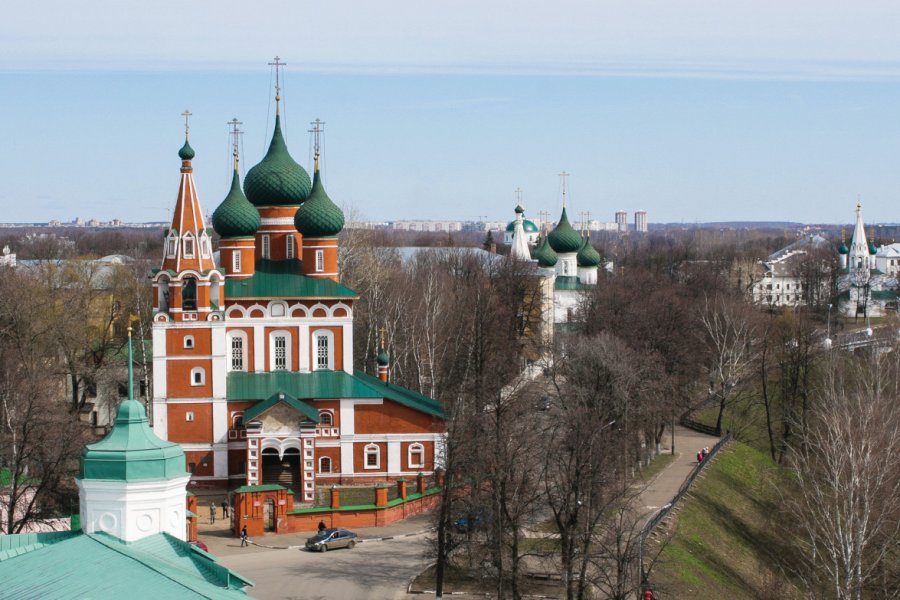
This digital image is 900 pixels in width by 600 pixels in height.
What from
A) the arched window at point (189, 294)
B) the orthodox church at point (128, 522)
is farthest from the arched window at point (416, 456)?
the orthodox church at point (128, 522)

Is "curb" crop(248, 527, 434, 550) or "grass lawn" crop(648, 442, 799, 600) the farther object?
"curb" crop(248, 527, 434, 550)

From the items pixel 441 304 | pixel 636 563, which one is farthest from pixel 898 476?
pixel 441 304

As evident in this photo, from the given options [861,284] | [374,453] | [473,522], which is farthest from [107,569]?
[861,284]

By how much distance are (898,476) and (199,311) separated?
1657 cm

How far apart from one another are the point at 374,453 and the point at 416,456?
1045mm

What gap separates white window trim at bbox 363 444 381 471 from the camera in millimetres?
33094

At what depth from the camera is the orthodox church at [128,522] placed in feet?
49.4

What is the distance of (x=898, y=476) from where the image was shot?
96.6ft

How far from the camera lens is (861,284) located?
2977 inches

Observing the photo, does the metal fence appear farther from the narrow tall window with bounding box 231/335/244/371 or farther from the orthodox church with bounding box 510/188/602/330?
the orthodox church with bounding box 510/188/602/330

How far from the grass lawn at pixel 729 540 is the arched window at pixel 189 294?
40.7ft

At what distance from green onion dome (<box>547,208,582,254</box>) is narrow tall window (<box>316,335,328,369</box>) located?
89.4ft

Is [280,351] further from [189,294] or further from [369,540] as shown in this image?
[369,540]

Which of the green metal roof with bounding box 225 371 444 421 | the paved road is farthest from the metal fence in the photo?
the green metal roof with bounding box 225 371 444 421
